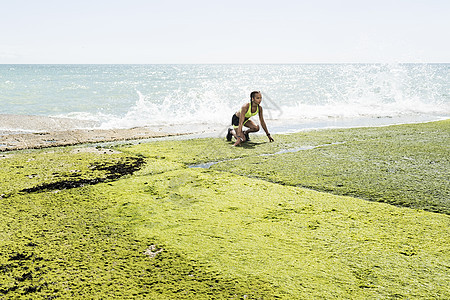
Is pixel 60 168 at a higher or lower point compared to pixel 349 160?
lower

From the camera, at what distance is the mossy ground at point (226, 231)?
8.41 ft

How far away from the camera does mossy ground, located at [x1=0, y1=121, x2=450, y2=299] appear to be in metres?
2.56

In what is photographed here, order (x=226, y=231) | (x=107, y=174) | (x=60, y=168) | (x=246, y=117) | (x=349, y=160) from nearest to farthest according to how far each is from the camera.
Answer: (x=226, y=231), (x=107, y=174), (x=60, y=168), (x=349, y=160), (x=246, y=117)

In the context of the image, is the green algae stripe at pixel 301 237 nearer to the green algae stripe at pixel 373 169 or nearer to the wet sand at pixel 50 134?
the green algae stripe at pixel 373 169

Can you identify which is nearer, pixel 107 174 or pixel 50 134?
pixel 107 174

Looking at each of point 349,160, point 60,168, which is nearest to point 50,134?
point 60,168

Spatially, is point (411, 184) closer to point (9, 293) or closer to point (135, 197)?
point (135, 197)

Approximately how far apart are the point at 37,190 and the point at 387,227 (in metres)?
4.28

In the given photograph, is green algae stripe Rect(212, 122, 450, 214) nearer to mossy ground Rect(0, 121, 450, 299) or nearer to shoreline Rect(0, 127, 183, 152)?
mossy ground Rect(0, 121, 450, 299)

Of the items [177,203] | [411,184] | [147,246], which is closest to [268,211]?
[177,203]

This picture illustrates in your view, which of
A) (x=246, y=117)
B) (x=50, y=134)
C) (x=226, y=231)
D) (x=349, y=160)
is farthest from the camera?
(x=50, y=134)

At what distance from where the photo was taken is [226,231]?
342cm

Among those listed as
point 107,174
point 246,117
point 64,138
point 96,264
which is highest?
point 246,117

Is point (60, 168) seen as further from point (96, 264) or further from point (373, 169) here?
point (373, 169)
